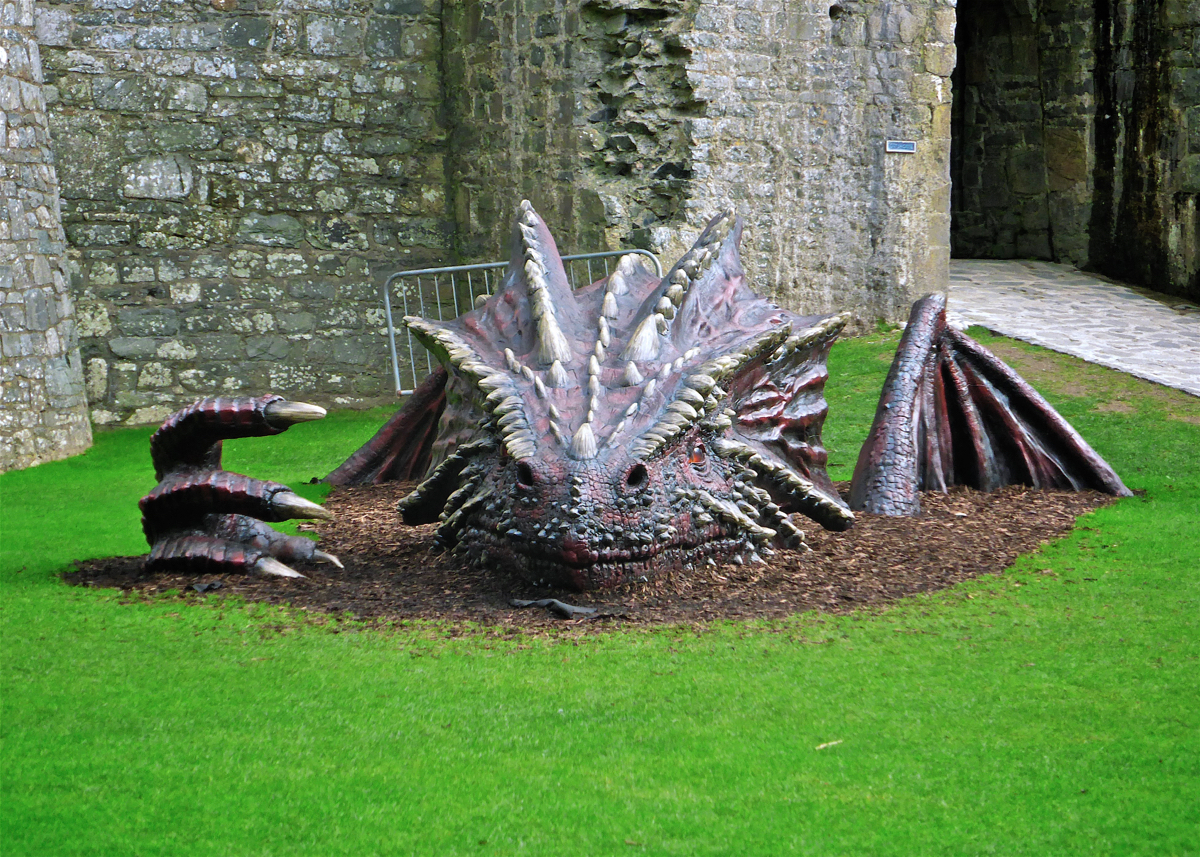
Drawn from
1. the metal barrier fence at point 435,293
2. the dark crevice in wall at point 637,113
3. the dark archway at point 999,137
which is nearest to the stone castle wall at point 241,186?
the metal barrier fence at point 435,293

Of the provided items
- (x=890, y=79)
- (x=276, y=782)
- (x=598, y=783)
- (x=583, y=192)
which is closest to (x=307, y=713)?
(x=276, y=782)

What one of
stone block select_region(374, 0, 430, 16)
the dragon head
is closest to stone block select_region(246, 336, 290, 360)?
stone block select_region(374, 0, 430, 16)

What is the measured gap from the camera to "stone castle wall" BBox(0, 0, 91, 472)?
8055mm

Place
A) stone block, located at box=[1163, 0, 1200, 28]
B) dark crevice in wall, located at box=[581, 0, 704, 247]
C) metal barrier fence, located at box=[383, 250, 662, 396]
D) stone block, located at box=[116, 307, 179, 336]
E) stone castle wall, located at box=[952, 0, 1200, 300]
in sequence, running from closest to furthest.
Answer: dark crevice in wall, located at box=[581, 0, 704, 247], stone block, located at box=[116, 307, 179, 336], metal barrier fence, located at box=[383, 250, 662, 396], stone block, located at box=[1163, 0, 1200, 28], stone castle wall, located at box=[952, 0, 1200, 300]

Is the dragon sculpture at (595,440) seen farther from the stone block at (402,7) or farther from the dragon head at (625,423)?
the stone block at (402,7)

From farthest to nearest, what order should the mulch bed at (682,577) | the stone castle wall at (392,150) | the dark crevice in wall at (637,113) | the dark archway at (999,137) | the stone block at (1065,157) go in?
1. the dark archway at (999,137)
2. the stone block at (1065,157)
3. the stone castle wall at (392,150)
4. the dark crevice in wall at (637,113)
5. the mulch bed at (682,577)

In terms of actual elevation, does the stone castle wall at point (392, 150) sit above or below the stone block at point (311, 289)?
above

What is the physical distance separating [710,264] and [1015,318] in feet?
26.0

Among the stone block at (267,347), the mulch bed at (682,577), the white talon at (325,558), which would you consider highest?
the stone block at (267,347)

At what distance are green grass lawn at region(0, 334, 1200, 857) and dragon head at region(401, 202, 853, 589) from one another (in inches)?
13.7

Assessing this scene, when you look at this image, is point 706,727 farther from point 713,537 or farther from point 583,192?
point 583,192

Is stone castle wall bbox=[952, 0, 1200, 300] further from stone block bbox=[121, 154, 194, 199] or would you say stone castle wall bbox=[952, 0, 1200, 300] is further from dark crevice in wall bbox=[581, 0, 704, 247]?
stone block bbox=[121, 154, 194, 199]

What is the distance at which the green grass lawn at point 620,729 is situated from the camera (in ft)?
8.30

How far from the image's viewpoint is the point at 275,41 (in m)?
10.4
